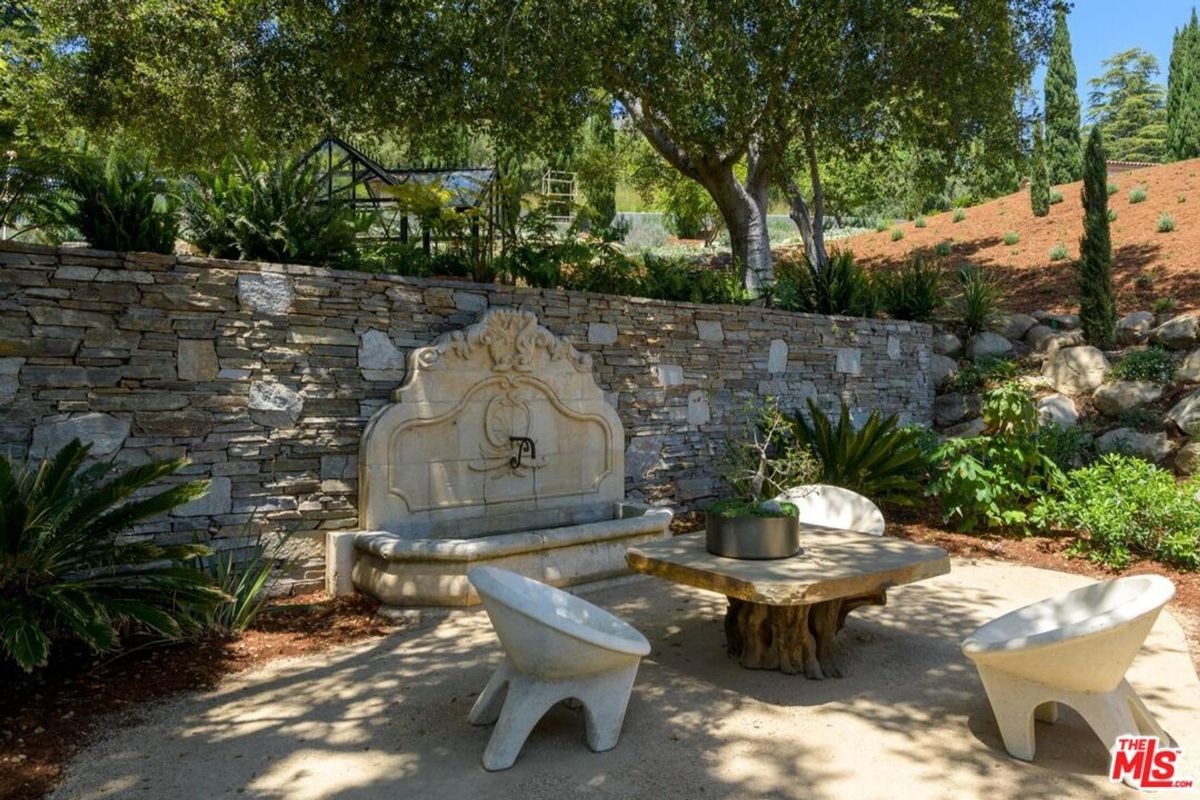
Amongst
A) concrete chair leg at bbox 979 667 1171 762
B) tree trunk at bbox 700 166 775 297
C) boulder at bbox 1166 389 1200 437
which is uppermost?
tree trunk at bbox 700 166 775 297

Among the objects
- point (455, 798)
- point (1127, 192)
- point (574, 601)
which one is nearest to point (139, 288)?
point (574, 601)

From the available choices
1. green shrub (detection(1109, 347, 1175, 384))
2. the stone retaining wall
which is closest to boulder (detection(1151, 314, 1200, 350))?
green shrub (detection(1109, 347, 1175, 384))

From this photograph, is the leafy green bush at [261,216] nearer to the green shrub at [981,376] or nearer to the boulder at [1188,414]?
the green shrub at [981,376]

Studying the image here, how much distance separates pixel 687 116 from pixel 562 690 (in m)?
7.41

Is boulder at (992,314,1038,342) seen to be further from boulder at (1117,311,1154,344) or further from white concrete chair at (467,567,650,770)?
white concrete chair at (467,567,650,770)

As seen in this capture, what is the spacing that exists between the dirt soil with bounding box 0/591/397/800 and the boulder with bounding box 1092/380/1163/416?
7569mm

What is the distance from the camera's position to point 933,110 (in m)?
9.11

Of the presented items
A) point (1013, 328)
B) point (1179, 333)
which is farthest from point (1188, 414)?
point (1013, 328)

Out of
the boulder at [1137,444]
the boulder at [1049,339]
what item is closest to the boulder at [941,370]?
the boulder at [1049,339]

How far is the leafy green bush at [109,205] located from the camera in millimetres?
4125

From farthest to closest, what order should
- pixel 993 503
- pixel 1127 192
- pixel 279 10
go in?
pixel 1127 192
pixel 279 10
pixel 993 503

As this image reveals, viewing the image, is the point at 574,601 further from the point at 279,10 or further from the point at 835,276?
the point at 279,10

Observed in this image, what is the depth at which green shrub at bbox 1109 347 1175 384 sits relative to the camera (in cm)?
838

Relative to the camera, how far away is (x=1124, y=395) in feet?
27.1
